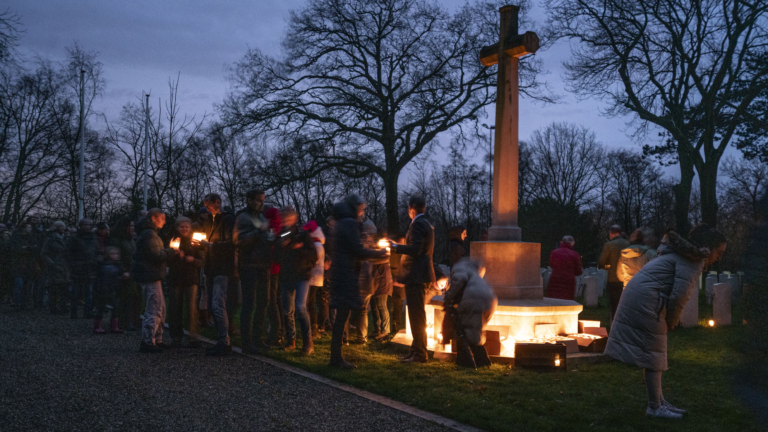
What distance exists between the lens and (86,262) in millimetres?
11344

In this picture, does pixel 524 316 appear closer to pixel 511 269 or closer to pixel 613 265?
pixel 511 269

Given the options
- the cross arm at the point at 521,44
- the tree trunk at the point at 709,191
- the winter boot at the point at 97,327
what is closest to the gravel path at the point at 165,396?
the winter boot at the point at 97,327

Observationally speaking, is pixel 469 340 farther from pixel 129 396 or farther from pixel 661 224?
pixel 661 224

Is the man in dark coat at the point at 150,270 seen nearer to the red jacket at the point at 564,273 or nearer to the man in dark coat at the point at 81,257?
the man in dark coat at the point at 81,257

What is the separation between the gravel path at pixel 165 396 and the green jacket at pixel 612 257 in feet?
19.1

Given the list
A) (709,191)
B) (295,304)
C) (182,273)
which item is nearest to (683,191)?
(709,191)

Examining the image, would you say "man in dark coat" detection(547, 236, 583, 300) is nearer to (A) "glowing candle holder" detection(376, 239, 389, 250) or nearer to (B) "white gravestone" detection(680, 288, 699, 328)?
(B) "white gravestone" detection(680, 288, 699, 328)

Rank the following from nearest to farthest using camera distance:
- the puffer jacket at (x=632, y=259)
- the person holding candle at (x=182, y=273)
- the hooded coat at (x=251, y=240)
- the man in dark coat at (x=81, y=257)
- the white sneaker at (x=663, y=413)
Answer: the white sneaker at (x=663, y=413), the hooded coat at (x=251, y=240), the person holding candle at (x=182, y=273), the puffer jacket at (x=632, y=259), the man in dark coat at (x=81, y=257)

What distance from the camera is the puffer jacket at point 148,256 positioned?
752 centimetres

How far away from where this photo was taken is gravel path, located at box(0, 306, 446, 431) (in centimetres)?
451

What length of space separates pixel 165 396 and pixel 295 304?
2.47 m

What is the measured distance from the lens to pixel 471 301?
6633mm

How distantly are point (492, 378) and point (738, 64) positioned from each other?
19.6 meters

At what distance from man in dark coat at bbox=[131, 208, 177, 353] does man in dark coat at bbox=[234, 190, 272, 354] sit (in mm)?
989
